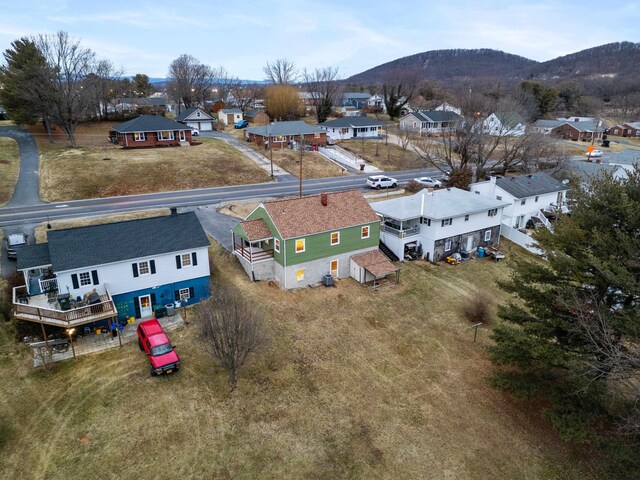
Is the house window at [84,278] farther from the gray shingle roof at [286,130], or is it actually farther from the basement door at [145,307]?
the gray shingle roof at [286,130]

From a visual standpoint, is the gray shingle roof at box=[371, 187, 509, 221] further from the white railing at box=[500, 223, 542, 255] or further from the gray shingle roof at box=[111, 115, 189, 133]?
the gray shingle roof at box=[111, 115, 189, 133]

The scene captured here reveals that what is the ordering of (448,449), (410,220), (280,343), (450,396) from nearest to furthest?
(448,449), (450,396), (280,343), (410,220)

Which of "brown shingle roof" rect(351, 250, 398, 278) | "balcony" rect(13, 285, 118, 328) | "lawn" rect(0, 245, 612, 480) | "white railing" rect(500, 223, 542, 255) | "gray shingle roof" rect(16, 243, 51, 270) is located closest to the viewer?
"lawn" rect(0, 245, 612, 480)

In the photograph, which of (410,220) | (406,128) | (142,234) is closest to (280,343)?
(142,234)

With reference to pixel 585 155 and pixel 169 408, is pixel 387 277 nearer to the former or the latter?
pixel 169 408

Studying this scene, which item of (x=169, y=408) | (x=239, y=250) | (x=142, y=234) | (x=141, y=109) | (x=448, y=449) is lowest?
(x=448, y=449)

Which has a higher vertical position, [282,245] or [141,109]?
[141,109]

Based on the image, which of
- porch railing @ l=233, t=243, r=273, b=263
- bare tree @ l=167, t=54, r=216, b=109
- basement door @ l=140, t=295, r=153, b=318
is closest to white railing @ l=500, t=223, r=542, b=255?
porch railing @ l=233, t=243, r=273, b=263
